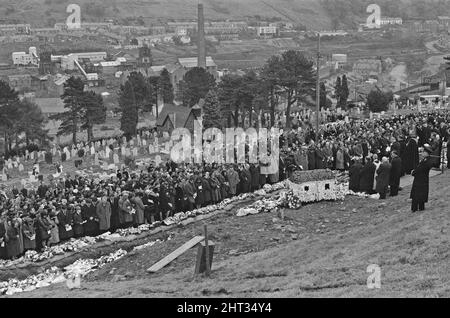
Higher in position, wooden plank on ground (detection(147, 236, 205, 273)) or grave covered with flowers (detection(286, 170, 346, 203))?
grave covered with flowers (detection(286, 170, 346, 203))

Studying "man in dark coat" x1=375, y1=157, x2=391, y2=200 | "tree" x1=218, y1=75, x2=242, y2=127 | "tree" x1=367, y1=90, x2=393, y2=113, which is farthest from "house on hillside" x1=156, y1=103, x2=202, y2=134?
"man in dark coat" x1=375, y1=157, x2=391, y2=200

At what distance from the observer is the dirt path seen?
36.6ft

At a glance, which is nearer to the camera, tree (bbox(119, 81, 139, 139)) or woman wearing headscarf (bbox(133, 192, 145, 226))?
woman wearing headscarf (bbox(133, 192, 145, 226))

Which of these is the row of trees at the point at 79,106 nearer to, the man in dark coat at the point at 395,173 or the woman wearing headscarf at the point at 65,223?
the woman wearing headscarf at the point at 65,223

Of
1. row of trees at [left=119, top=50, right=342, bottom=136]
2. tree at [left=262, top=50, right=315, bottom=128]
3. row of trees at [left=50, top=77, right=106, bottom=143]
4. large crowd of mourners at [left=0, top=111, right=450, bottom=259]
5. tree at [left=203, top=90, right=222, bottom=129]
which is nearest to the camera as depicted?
large crowd of mourners at [left=0, top=111, right=450, bottom=259]

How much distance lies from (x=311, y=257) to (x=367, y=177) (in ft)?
24.8

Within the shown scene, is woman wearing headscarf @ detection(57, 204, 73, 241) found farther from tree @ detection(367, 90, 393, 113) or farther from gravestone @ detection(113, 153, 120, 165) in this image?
tree @ detection(367, 90, 393, 113)

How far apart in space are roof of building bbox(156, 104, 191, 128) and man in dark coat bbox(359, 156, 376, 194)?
33007 millimetres

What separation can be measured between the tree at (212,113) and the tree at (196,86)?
11.5m

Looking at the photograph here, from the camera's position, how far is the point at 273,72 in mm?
54938

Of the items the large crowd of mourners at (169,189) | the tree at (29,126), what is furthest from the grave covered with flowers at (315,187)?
the tree at (29,126)

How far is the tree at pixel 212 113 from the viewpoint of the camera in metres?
50.8

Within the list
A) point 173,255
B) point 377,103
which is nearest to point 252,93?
point 377,103
